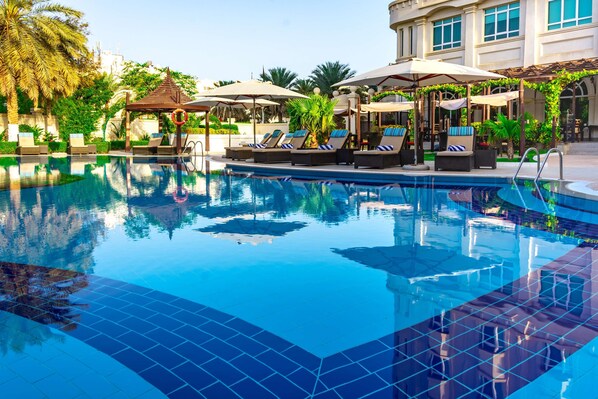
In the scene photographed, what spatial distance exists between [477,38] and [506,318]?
29.8 m

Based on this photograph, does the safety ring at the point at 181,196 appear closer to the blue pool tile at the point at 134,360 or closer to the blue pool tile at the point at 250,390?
the blue pool tile at the point at 134,360

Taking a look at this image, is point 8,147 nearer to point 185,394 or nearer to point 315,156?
point 315,156

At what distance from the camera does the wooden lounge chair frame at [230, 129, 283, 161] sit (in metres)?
21.2

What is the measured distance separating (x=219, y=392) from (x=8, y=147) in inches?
1136

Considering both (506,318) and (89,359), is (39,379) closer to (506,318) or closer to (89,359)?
(89,359)

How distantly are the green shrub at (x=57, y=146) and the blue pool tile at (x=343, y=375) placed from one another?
97.2 ft

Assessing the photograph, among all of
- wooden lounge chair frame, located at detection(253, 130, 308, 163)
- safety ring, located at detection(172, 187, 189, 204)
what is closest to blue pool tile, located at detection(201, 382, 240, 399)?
safety ring, located at detection(172, 187, 189, 204)

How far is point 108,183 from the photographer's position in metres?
13.6

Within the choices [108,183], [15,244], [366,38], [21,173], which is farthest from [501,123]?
[366,38]

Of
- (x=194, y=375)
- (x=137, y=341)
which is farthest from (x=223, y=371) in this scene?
(x=137, y=341)

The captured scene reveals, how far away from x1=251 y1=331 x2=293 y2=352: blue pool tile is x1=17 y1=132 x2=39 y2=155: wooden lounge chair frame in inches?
1048

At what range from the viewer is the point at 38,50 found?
27.6m

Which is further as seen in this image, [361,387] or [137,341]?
[137,341]

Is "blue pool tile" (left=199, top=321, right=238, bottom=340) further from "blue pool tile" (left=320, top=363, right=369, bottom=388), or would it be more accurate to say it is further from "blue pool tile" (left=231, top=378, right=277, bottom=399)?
"blue pool tile" (left=320, top=363, right=369, bottom=388)
